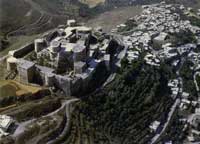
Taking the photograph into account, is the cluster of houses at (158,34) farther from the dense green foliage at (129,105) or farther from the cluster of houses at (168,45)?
the dense green foliage at (129,105)

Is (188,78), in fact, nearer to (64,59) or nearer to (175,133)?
(175,133)

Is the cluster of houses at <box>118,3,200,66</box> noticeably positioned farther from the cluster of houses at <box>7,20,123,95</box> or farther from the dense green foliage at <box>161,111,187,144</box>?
the dense green foliage at <box>161,111,187,144</box>

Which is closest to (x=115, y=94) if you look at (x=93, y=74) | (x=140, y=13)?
(x=93, y=74)

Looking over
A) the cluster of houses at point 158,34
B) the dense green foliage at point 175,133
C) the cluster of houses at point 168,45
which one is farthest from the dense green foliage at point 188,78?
the dense green foliage at point 175,133

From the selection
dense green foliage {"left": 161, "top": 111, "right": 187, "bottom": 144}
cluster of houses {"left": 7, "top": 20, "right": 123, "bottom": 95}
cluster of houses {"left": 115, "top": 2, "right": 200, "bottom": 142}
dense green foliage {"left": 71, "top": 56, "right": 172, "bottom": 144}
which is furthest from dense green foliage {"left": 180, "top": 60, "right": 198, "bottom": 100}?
cluster of houses {"left": 7, "top": 20, "right": 123, "bottom": 95}

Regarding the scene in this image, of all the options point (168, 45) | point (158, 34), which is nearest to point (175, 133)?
point (168, 45)

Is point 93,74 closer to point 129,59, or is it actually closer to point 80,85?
point 80,85
